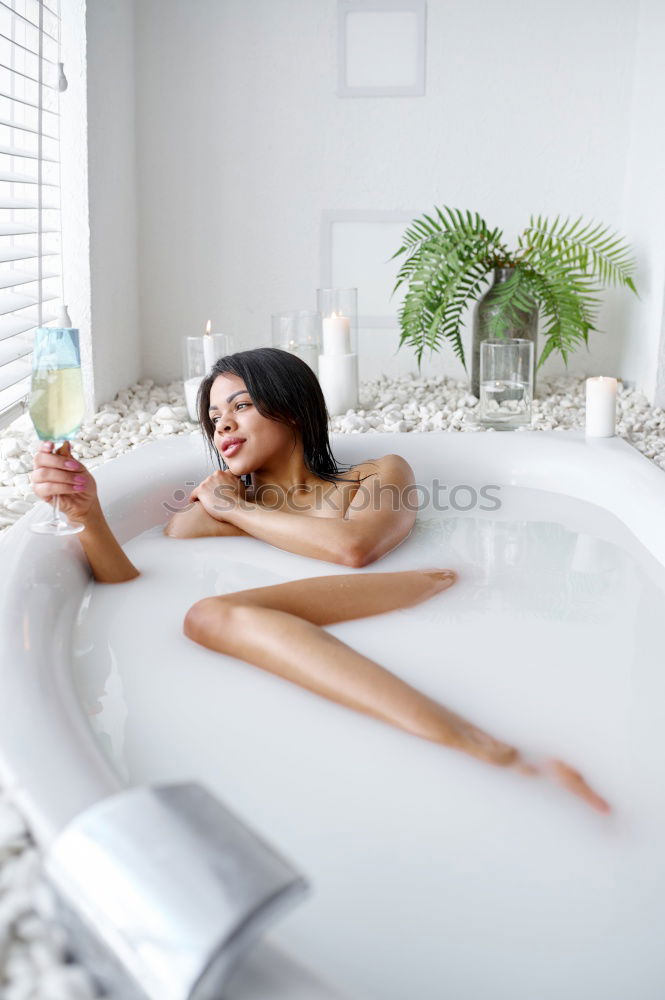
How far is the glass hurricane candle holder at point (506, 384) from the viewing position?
2.95m

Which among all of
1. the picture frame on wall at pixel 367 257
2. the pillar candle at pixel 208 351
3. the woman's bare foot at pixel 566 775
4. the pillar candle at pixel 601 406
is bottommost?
the woman's bare foot at pixel 566 775

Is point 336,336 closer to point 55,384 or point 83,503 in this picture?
point 83,503

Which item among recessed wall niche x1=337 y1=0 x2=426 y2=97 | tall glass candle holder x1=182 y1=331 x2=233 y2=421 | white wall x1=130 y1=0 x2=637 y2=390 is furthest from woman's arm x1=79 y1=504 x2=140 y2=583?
recessed wall niche x1=337 y1=0 x2=426 y2=97

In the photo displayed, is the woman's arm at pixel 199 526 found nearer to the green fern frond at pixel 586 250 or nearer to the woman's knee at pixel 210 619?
the woman's knee at pixel 210 619

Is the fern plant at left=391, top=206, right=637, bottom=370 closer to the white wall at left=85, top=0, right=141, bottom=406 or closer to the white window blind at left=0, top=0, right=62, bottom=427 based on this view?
the white wall at left=85, top=0, right=141, bottom=406

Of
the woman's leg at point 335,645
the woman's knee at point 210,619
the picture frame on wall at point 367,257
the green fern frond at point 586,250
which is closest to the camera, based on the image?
the woman's leg at point 335,645

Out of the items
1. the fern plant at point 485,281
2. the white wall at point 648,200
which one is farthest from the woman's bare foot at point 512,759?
the white wall at point 648,200

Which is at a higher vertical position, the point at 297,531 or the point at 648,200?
the point at 648,200

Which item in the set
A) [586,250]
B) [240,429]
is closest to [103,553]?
[240,429]

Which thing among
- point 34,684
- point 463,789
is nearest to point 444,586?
point 463,789

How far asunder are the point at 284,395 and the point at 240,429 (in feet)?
0.40

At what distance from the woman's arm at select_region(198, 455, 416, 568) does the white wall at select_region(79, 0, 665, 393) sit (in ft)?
5.35

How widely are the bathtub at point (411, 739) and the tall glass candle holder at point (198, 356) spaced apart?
2.51ft

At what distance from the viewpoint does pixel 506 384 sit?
2.96 meters
